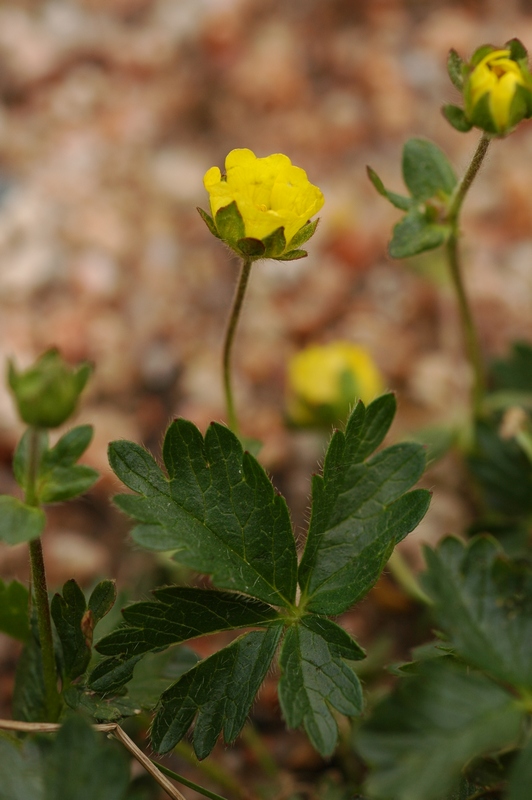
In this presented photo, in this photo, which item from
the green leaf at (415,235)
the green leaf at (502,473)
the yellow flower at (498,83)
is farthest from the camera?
the green leaf at (502,473)

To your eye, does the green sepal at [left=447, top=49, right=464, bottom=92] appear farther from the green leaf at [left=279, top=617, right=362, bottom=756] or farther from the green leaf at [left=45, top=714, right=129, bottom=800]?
the green leaf at [left=45, top=714, right=129, bottom=800]

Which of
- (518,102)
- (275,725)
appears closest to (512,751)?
(275,725)

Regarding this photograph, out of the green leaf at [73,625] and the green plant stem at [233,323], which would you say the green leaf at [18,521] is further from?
the green plant stem at [233,323]

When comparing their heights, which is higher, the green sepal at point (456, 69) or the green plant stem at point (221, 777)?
the green sepal at point (456, 69)

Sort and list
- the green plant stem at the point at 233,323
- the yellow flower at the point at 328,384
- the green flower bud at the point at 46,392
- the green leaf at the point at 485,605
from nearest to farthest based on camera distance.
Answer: the green leaf at the point at 485,605 → the green flower bud at the point at 46,392 → the green plant stem at the point at 233,323 → the yellow flower at the point at 328,384

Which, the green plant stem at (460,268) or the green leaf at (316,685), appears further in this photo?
the green plant stem at (460,268)

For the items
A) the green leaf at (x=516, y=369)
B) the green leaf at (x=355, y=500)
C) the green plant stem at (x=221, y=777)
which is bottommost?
the green plant stem at (x=221, y=777)

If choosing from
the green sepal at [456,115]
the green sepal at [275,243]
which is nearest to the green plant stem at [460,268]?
the green sepal at [456,115]

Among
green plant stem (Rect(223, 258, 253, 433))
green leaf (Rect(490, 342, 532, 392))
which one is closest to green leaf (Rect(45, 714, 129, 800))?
green plant stem (Rect(223, 258, 253, 433))
